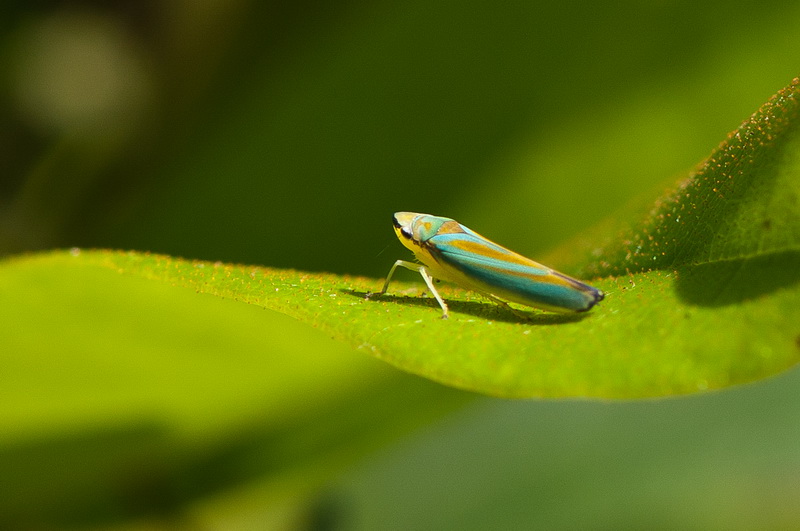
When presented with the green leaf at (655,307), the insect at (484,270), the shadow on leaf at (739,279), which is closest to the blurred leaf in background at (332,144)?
the insect at (484,270)

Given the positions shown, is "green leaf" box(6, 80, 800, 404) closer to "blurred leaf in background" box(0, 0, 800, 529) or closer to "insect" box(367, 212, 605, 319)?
"insect" box(367, 212, 605, 319)

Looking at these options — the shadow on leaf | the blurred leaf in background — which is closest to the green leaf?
the shadow on leaf

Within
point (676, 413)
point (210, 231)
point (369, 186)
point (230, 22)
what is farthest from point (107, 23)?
point (676, 413)

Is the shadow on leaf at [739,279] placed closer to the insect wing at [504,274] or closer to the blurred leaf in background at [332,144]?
the insect wing at [504,274]

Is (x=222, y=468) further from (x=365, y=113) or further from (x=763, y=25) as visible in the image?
(x=763, y=25)

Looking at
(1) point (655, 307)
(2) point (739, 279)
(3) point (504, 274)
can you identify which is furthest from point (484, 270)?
(2) point (739, 279)
